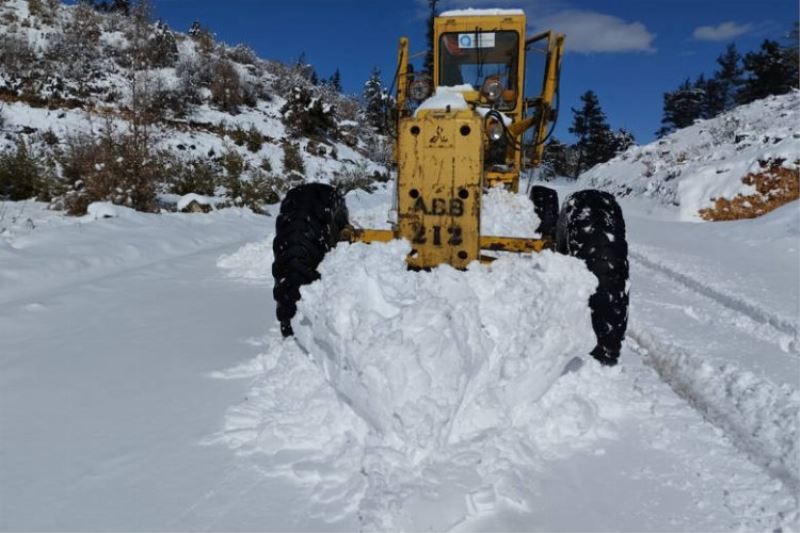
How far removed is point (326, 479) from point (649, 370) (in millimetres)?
1971

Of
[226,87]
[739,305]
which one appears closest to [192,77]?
[226,87]

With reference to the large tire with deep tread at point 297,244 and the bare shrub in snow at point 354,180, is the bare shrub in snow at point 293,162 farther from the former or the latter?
the large tire with deep tread at point 297,244

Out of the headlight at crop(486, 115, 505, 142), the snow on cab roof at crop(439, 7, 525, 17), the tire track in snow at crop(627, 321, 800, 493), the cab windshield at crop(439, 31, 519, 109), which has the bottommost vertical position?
the tire track in snow at crop(627, 321, 800, 493)

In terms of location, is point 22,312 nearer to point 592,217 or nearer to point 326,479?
point 326,479

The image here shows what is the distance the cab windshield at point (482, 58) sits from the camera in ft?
20.9

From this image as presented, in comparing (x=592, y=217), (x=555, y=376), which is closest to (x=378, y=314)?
(x=555, y=376)

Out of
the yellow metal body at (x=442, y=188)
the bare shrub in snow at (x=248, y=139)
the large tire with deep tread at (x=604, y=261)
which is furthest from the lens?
the bare shrub in snow at (x=248, y=139)

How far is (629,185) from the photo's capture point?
50.0 feet

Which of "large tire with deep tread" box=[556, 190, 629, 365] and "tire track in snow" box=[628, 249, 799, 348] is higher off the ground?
"large tire with deep tread" box=[556, 190, 629, 365]

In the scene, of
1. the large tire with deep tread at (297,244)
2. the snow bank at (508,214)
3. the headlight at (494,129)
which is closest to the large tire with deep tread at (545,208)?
the snow bank at (508,214)

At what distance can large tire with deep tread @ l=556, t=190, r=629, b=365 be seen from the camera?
2.96 m

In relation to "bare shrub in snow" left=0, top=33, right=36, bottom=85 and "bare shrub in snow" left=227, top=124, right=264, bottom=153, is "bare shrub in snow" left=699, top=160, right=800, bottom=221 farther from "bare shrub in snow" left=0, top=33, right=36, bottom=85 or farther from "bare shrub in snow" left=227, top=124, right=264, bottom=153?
"bare shrub in snow" left=0, top=33, right=36, bottom=85

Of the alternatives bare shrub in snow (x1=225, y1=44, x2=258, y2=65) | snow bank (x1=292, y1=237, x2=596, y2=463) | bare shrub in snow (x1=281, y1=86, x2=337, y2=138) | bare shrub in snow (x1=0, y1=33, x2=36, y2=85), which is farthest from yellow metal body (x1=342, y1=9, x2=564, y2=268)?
bare shrub in snow (x1=225, y1=44, x2=258, y2=65)

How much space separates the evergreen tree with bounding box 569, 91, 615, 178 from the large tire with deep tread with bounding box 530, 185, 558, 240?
38.4 metres
